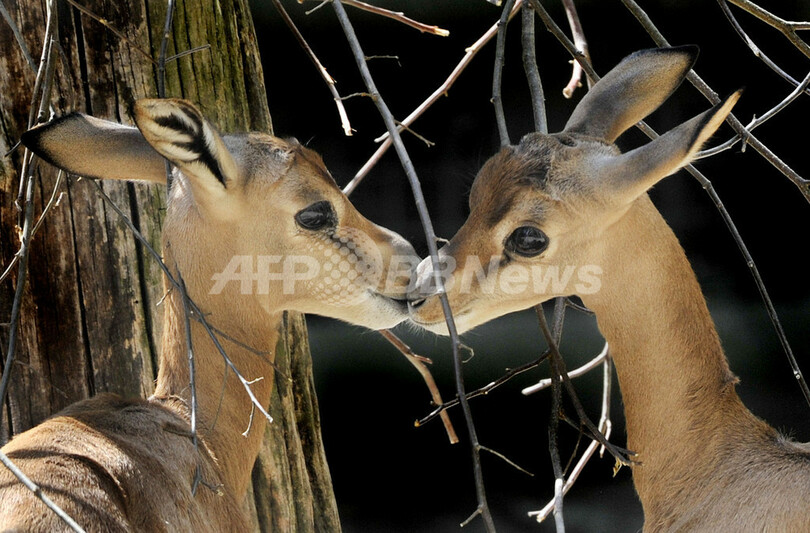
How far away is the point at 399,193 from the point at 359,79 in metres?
0.59

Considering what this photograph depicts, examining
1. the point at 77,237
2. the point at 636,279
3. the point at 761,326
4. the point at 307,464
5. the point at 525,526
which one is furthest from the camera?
the point at 761,326

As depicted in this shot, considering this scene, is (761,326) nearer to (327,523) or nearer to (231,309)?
(327,523)

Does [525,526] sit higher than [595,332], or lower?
lower

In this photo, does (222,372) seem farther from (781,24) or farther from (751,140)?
(781,24)

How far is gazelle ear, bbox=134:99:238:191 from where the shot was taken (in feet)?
5.74

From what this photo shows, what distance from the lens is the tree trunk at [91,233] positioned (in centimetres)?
230

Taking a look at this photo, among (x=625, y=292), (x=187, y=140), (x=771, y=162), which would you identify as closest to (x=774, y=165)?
(x=771, y=162)

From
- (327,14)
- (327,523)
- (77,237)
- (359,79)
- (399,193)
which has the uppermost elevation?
(327,14)

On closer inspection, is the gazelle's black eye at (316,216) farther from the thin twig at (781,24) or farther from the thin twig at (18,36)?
the thin twig at (781,24)

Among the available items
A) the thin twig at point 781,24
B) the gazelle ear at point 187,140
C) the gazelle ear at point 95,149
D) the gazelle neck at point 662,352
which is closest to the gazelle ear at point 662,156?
the gazelle neck at point 662,352

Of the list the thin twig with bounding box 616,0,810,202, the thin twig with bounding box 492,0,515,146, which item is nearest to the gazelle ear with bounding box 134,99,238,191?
the thin twig with bounding box 492,0,515,146

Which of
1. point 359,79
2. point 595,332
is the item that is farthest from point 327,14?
point 595,332

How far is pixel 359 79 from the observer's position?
14.8 ft

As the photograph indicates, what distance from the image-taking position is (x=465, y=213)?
4.46 metres
